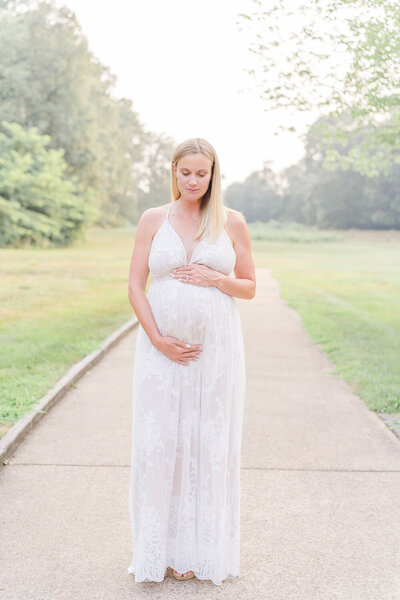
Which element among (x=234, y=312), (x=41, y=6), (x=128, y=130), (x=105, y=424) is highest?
(x=41, y=6)

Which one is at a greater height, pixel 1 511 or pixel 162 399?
pixel 162 399

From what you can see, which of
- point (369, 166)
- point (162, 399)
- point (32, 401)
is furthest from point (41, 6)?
point (162, 399)

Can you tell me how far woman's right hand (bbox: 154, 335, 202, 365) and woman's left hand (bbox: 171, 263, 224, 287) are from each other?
286 mm

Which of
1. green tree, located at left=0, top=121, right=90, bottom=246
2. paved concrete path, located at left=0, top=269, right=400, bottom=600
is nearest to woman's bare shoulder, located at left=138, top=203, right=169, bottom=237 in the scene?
paved concrete path, located at left=0, top=269, right=400, bottom=600

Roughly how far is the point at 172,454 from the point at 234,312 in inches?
28.9

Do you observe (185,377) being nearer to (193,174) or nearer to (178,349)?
(178,349)

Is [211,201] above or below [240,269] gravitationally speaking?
above

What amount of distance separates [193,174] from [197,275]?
463 mm

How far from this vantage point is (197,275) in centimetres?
318

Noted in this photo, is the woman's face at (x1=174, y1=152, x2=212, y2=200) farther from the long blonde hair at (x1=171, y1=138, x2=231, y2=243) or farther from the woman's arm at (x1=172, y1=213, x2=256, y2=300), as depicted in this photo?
the woman's arm at (x1=172, y1=213, x2=256, y2=300)

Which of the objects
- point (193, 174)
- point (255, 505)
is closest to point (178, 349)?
point (193, 174)

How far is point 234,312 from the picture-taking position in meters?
3.31

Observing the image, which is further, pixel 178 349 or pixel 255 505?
pixel 255 505

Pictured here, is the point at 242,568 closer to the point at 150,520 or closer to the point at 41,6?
the point at 150,520
